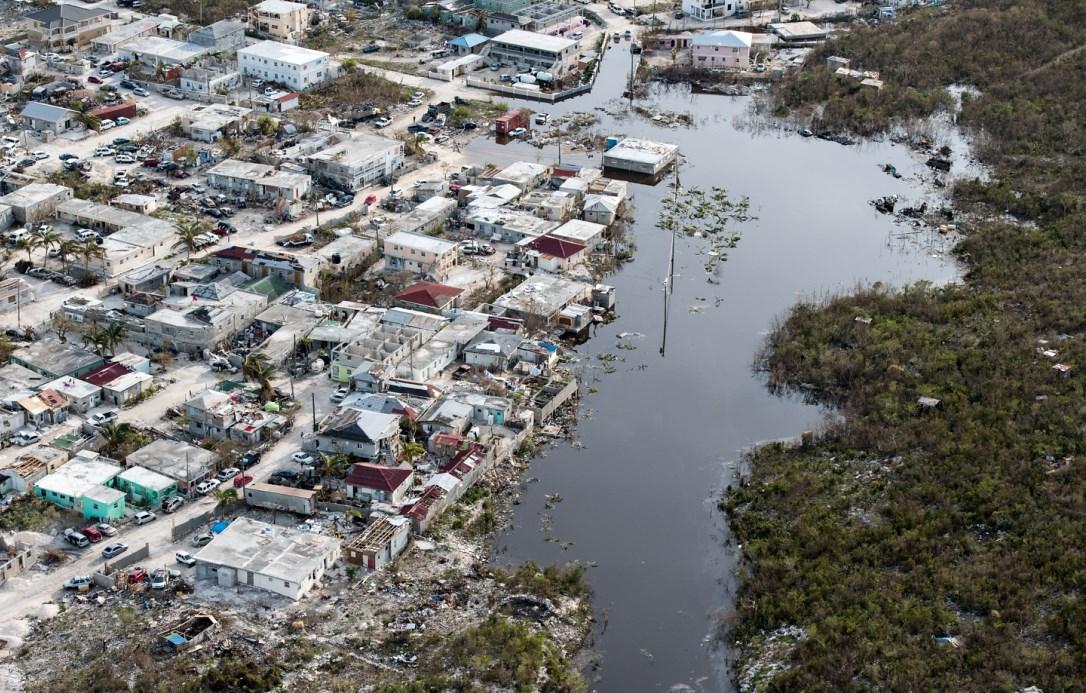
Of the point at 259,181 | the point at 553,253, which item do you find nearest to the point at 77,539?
the point at 553,253

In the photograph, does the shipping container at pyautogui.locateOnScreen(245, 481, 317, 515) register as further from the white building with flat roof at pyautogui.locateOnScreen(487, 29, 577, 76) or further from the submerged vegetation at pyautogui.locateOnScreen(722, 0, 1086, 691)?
the white building with flat roof at pyautogui.locateOnScreen(487, 29, 577, 76)

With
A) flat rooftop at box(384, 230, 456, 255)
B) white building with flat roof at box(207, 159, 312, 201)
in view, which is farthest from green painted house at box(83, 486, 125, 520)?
white building with flat roof at box(207, 159, 312, 201)

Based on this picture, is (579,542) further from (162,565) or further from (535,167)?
(535,167)

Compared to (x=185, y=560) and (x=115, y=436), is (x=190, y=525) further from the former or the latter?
(x=115, y=436)

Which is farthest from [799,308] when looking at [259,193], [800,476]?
[259,193]

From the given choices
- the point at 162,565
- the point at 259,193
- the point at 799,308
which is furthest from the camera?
the point at 259,193

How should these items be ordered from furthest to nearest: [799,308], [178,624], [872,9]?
1. [872,9]
2. [799,308]
3. [178,624]
